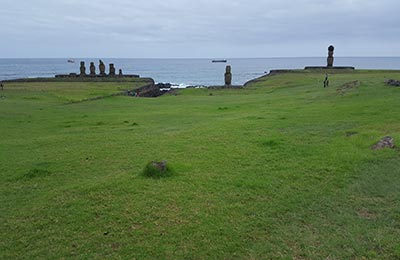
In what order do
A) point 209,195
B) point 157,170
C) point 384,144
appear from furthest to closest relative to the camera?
1. point 384,144
2. point 157,170
3. point 209,195

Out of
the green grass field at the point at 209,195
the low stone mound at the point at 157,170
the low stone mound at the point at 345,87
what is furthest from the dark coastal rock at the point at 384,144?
the low stone mound at the point at 345,87

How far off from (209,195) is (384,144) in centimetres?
578

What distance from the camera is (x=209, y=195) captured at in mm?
7258

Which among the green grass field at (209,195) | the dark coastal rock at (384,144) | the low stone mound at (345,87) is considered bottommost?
the green grass field at (209,195)

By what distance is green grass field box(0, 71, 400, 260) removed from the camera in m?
5.51

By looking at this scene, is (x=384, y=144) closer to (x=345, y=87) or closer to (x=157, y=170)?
(x=157, y=170)

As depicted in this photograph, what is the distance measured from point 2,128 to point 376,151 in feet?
51.1

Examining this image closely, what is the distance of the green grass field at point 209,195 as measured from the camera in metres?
5.51

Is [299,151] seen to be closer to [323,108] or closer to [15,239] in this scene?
[15,239]

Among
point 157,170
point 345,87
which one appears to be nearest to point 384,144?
point 157,170

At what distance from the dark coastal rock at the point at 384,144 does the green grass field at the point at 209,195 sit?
218 millimetres

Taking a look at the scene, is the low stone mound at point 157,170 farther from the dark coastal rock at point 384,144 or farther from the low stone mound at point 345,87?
the low stone mound at point 345,87

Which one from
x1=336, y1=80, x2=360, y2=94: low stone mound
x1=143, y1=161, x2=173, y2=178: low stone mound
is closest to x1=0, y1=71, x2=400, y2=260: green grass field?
x1=143, y1=161, x2=173, y2=178: low stone mound

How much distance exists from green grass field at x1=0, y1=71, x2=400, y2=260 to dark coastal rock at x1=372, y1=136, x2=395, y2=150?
22 centimetres
